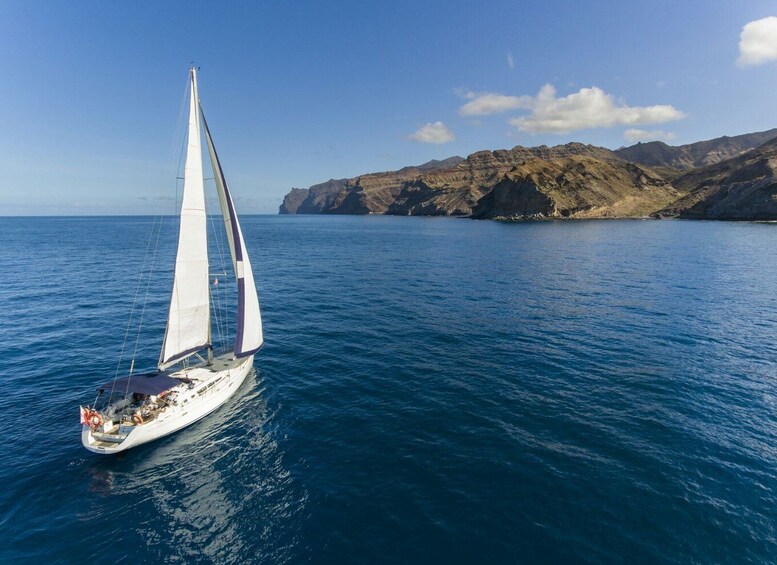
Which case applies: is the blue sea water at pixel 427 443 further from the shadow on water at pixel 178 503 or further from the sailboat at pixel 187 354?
the sailboat at pixel 187 354

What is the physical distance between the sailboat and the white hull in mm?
48

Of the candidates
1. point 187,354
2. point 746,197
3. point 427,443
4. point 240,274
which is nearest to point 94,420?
point 187,354

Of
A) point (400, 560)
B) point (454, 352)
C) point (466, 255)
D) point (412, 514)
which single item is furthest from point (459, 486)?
point (466, 255)

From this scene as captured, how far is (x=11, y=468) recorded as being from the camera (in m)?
20.3

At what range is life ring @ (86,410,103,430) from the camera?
2100 centimetres

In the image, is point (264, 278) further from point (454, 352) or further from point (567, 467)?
point (567, 467)

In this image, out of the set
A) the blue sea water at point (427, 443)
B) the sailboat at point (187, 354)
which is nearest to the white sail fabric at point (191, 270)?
the sailboat at point (187, 354)

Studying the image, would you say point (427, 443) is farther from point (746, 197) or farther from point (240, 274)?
point (746, 197)

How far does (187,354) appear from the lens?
27.6 meters

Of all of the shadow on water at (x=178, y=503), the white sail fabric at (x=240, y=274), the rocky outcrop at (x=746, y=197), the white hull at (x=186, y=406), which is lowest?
A: the shadow on water at (x=178, y=503)

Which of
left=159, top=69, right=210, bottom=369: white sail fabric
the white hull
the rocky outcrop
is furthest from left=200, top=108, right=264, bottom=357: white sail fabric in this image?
the rocky outcrop

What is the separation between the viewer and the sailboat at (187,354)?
71.7 ft

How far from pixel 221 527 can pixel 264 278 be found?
55.5 meters

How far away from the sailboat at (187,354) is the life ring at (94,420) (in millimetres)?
41
